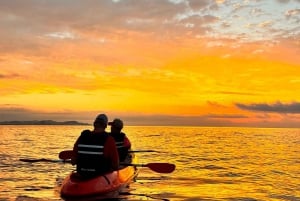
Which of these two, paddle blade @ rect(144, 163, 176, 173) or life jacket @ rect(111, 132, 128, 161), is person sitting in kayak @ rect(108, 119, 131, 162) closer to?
life jacket @ rect(111, 132, 128, 161)

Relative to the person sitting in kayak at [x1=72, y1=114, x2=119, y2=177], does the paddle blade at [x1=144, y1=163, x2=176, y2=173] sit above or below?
below

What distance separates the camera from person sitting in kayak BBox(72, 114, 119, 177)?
11375 millimetres

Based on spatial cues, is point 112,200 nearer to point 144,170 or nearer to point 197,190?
point 197,190

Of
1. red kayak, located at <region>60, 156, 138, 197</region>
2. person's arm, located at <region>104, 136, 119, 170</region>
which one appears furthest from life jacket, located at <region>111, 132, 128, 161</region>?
person's arm, located at <region>104, 136, 119, 170</region>

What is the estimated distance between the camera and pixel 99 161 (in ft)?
38.2

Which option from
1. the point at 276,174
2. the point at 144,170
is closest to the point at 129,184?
the point at 144,170

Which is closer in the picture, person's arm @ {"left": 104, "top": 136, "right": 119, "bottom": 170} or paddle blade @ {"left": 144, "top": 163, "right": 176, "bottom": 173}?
person's arm @ {"left": 104, "top": 136, "right": 119, "bottom": 170}

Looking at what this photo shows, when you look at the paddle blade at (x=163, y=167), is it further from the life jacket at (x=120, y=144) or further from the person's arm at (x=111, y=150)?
the person's arm at (x=111, y=150)

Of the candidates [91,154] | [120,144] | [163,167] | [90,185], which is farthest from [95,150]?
[120,144]

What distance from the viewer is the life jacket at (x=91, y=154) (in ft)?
37.3

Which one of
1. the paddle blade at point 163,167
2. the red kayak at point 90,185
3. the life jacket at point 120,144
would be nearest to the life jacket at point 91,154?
the red kayak at point 90,185

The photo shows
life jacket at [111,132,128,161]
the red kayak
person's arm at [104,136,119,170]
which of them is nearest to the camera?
the red kayak

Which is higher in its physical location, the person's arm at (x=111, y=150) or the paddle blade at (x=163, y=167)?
the person's arm at (x=111, y=150)

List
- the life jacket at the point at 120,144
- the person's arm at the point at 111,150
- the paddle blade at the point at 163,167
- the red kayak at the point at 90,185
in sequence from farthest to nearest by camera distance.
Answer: the life jacket at the point at 120,144, the paddle blade at the point at 163,167, the person's arm at the point at 111,150, the red kayak at the point at 90,185
